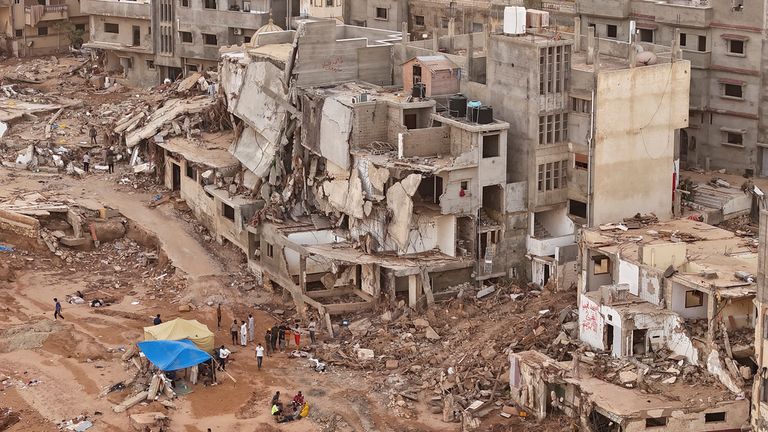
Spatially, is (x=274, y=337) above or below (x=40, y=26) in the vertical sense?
below

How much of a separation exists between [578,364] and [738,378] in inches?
201

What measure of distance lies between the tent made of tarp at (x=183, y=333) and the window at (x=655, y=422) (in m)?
16.1

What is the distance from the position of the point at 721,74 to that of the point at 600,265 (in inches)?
687

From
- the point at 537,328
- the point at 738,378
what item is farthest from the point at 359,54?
the point at 738,378

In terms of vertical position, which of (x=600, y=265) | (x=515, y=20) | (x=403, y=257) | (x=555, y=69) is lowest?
(x=403, y=257)

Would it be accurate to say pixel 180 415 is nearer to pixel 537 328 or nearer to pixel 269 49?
pixel 537 328

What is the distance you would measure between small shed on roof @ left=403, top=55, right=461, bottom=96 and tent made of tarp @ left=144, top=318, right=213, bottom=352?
43.6 feet

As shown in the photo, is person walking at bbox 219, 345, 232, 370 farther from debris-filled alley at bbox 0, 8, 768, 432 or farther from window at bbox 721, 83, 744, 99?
window at bbox 721, 83, 744, 99

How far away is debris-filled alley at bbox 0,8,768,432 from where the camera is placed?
184ft

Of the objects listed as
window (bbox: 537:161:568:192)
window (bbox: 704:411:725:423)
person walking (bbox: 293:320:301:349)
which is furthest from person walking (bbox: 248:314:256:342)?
window (bbox: 704:411:725:423)

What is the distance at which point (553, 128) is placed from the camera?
2542 inches

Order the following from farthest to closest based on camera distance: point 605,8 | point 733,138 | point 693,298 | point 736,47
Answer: point 605,8
point 733,138
point 736,47
point 693,298

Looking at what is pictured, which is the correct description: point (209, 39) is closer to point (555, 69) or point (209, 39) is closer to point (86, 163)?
point (86, 163)

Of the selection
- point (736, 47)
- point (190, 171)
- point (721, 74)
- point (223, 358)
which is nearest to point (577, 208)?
point (721, 74)
